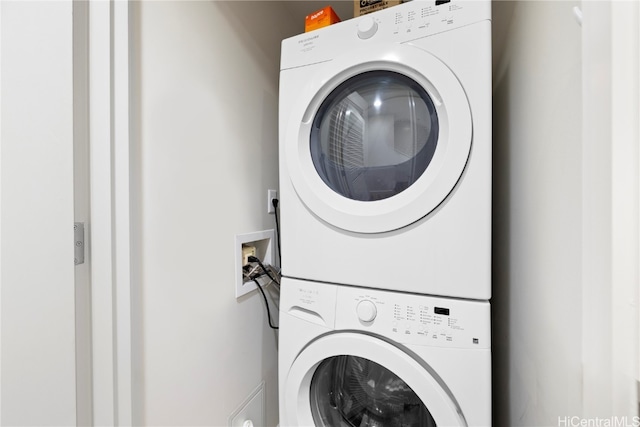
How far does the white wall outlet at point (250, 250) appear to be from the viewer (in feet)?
3.39

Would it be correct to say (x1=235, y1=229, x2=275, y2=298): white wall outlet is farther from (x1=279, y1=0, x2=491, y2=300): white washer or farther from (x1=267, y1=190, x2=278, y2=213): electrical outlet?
(x1=279, y1=0, x2=491, y2=300): white washer

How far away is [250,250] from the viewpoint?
1127mm

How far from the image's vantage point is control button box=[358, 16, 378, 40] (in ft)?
2.55

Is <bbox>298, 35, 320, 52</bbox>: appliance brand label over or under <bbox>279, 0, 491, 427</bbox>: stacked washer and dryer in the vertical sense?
over

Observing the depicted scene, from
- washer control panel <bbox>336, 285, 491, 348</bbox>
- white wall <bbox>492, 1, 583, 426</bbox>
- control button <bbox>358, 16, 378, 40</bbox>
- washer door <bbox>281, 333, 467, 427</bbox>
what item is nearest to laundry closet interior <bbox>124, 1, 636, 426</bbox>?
white wall <bbox>492, 1, 583, 426</bbox>

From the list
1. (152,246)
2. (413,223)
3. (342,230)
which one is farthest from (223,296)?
(413,223)

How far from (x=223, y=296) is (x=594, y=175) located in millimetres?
1023

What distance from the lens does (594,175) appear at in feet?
Result: 1.22

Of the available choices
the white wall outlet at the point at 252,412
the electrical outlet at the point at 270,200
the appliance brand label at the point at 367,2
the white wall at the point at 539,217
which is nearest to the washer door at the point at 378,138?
the white wall at the point at 539,217

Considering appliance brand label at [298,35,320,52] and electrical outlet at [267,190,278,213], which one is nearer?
appliance brand label at [298,35,320,52]

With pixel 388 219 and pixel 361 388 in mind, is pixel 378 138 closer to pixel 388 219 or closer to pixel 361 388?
pixel 388 219

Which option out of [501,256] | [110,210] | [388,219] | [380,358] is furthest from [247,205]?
[501,256]

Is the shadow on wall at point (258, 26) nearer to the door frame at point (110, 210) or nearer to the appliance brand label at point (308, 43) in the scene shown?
the appliance brand label at point (308, 43)

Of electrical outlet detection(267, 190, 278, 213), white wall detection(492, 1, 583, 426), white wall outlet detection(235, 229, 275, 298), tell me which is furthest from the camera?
electrical outlet detection(267, 190, 278, 213)
